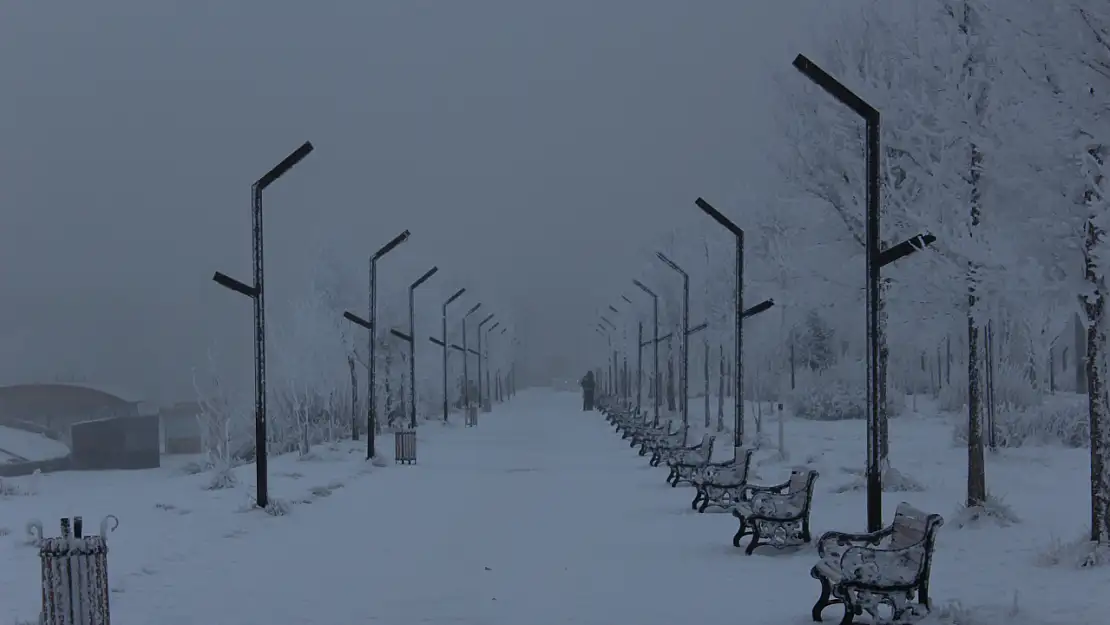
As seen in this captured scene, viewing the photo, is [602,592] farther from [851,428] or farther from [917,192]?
[851,428]

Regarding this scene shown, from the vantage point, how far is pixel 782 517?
48.1 ft

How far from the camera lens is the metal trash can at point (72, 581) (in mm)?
9750

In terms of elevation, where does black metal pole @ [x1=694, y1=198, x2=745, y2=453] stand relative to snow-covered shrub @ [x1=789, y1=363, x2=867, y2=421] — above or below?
above

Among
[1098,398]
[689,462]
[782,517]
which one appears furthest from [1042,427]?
[1098,398]

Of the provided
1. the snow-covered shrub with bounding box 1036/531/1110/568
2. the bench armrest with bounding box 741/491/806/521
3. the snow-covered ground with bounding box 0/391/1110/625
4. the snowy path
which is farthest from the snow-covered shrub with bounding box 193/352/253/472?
the snow-covered shrub with bounding box 1036/531/1110/568

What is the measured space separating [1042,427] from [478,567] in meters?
24.8

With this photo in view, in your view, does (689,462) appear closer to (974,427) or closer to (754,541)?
(974,427)

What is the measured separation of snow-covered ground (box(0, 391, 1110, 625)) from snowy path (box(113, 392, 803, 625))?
41 millimetres

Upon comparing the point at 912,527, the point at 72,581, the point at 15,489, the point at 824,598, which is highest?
the point at 912,527

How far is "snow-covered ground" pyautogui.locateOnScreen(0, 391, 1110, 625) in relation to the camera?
1125cm

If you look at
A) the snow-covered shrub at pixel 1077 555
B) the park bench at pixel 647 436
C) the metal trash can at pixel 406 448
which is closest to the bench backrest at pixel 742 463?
the snow-covered shrub at pixel 1077 555

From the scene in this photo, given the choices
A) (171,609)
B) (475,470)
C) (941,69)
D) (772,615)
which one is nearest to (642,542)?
(772,615)

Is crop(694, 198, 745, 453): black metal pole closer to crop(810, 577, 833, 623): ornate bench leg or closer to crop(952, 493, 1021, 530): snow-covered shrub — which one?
crop(952, 493, 1021, 530): snow-covered shrub

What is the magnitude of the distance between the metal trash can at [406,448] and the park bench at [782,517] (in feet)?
59.5
